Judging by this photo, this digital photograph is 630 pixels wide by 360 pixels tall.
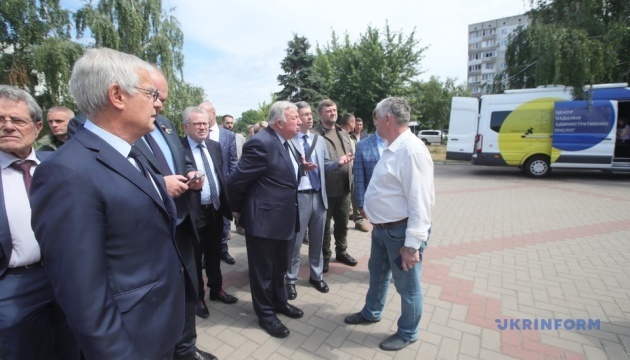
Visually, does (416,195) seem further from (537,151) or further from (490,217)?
(537,151)

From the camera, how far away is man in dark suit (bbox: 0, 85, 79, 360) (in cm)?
152

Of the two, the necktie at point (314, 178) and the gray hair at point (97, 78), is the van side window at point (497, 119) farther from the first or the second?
the gray hair at point (97, 78)

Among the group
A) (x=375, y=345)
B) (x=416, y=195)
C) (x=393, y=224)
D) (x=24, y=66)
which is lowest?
(x=375, y=345)

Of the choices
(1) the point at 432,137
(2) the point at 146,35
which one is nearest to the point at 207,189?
(2) the point at 146,35

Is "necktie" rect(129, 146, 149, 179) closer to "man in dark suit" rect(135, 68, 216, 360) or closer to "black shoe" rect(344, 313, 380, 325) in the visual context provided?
"man in dark suit" rect(135, 68, 216, 360)

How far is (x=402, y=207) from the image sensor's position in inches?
90.3

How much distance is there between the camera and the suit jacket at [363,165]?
3.34 meters

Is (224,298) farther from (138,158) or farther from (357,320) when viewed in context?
(138,158)

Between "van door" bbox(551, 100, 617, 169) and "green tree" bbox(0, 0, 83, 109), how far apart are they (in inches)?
687

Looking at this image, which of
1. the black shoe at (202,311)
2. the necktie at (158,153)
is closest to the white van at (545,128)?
the black shoe at (202,311)

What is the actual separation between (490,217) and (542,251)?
179cm

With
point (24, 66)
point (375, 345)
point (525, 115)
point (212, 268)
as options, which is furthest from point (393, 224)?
point (24, 66)

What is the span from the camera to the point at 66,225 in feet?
3.26

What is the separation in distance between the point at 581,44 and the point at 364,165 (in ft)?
39.2
